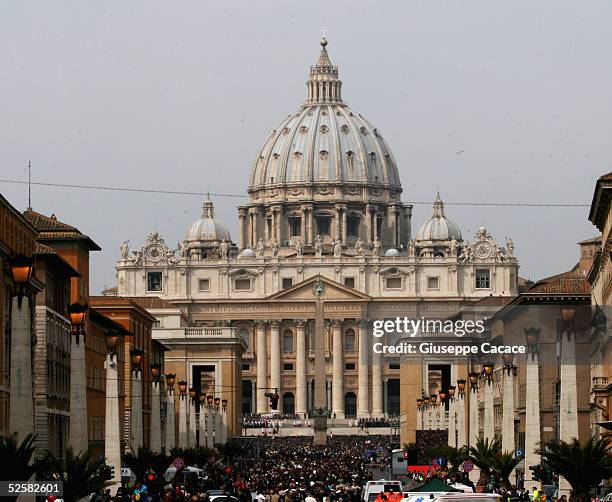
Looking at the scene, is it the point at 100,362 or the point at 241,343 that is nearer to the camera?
the point at 100,362

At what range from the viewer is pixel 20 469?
1350 inches

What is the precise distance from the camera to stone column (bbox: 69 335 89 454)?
41.3 meters

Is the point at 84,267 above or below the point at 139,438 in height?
above

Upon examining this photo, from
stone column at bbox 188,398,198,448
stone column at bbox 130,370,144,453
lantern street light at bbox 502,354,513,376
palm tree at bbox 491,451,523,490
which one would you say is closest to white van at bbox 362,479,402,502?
palm tree at bbox 491,451,523,490

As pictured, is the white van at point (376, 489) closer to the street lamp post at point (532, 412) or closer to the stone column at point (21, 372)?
the street lamp post at point (532, 412)

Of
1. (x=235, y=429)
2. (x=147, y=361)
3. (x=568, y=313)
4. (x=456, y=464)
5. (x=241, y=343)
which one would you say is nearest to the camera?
(x=568, y=313)

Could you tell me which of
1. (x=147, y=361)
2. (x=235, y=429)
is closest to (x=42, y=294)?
(x=147, y=361)

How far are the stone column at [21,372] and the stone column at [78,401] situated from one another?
6518 mm

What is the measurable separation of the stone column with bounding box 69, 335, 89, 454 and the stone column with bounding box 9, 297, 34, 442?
6518 millimetres

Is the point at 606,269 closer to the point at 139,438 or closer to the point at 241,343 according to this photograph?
the point at 139,438

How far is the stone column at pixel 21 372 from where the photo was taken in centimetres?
3391

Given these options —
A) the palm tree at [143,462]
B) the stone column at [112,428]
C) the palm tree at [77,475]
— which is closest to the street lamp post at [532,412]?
the stone column at [112,428]

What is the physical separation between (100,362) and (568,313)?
136 ft

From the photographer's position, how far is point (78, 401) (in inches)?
1625
